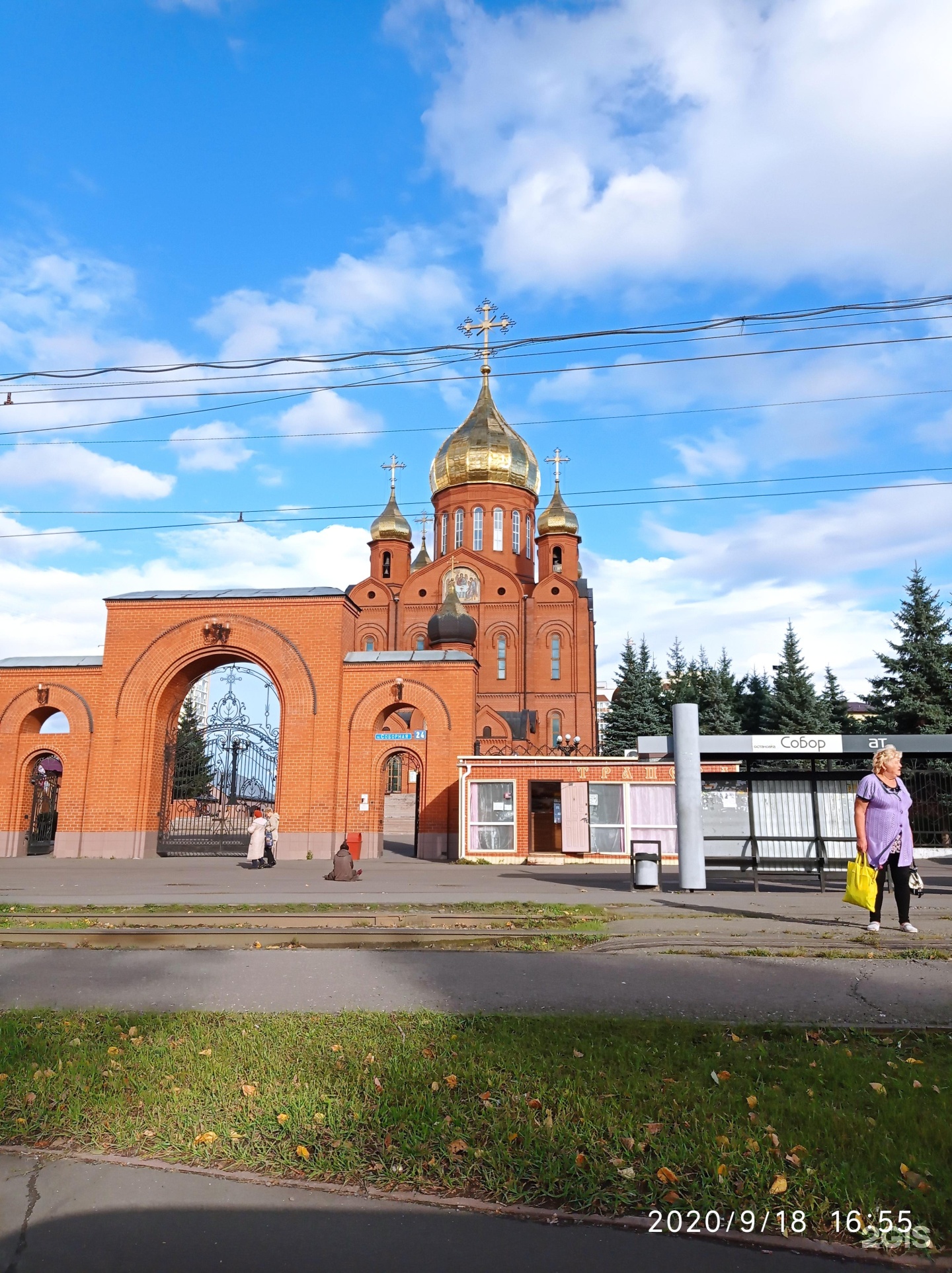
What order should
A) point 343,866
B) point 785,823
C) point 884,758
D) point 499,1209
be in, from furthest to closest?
1. point 343,866
2. point 785,823
3. point 884,758
4. point 499,1209

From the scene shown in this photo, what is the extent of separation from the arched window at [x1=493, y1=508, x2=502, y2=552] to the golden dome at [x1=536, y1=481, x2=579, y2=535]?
304cm

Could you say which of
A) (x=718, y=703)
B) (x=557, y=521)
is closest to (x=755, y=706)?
(x=718, y=703)

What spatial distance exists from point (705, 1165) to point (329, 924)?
7.39m

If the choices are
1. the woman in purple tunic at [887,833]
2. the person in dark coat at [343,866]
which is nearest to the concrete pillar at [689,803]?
the woman in purple tunic at [887,833]

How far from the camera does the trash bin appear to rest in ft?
49.7

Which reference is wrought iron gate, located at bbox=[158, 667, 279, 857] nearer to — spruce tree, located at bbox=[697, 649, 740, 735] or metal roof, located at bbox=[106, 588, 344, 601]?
metal roof, located at bbox=[106, 588, 344, 601]

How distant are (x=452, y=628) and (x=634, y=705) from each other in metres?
14.9

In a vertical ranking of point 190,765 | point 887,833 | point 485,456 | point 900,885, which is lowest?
point 900,885

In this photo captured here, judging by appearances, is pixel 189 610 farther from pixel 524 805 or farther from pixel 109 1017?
pixel 109 1017

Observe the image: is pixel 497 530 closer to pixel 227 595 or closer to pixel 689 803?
pixel 227 595

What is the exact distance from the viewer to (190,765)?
31.1 metres

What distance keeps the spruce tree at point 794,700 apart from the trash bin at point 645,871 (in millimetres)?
32485

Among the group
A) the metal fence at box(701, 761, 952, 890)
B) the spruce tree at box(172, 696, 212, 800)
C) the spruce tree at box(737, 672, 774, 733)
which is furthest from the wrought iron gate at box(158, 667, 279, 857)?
the spruce tree at box(737, 672, 774, 733)
